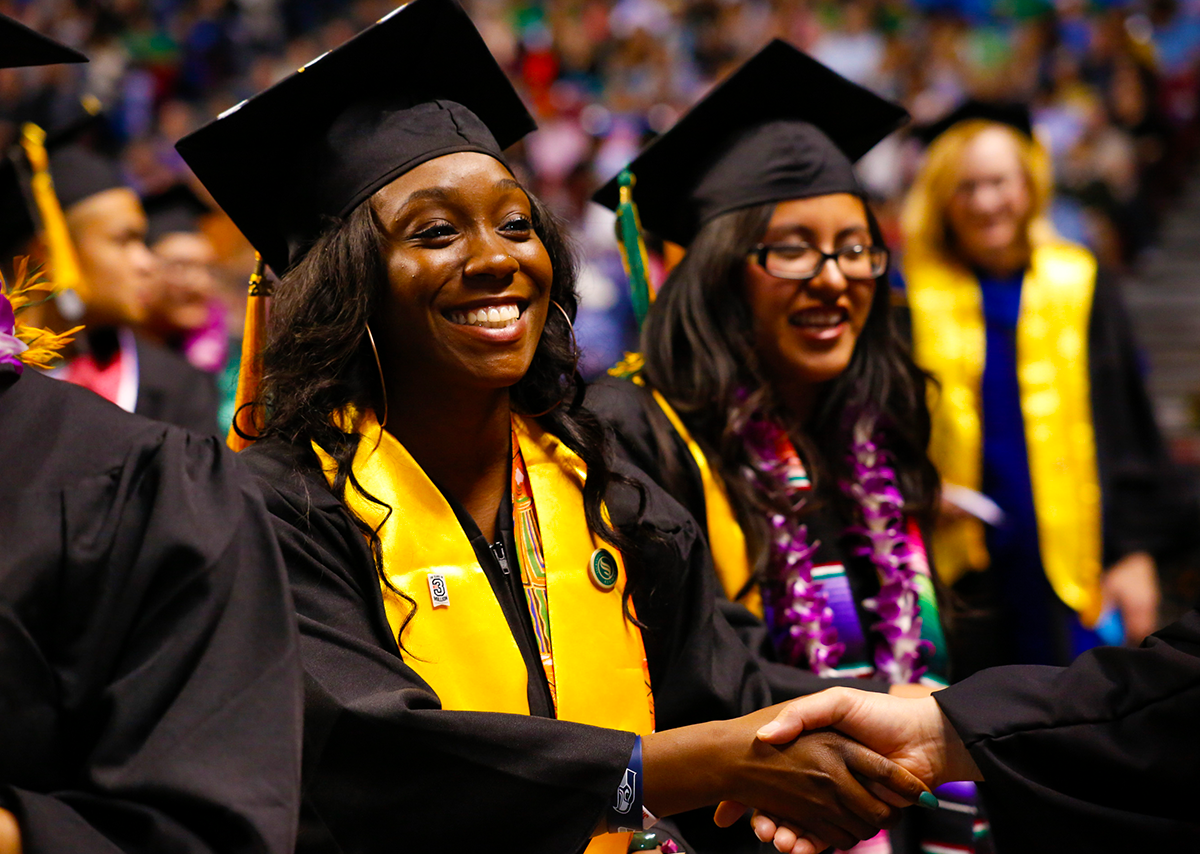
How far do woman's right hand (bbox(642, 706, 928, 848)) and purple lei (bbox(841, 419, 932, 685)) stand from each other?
54 centimetres

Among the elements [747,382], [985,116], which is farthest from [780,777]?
[985,116]

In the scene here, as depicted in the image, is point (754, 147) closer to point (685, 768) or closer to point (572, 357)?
point (572, 357)

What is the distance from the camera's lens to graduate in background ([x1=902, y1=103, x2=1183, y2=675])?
374 cm

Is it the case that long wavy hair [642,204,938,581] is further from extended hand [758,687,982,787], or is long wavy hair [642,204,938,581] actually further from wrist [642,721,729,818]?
wrist [642,721,729,818]

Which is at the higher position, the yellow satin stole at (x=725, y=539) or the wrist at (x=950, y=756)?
the yellow satin stole at (x=725, y=539)

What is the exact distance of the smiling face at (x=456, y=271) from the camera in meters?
2.04

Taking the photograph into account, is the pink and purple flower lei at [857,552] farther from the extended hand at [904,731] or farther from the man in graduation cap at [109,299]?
the man in graduation cap at [109,299]

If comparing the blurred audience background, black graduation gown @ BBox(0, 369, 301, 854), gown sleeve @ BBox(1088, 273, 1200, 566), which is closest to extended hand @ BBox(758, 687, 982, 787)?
black graduation gown @ BBox(0, 369, 301, 854)

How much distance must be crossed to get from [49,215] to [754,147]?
2334 mm

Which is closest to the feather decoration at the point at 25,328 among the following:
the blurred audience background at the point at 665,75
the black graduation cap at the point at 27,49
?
the black graduation cap at the point at 27,49

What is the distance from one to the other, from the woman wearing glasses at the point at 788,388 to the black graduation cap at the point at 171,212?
2.99 m

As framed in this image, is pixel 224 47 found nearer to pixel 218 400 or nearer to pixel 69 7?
pixel 69 7

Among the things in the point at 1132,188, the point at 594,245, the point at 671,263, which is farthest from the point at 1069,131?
the point at 671,263

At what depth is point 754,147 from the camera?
2932mm
